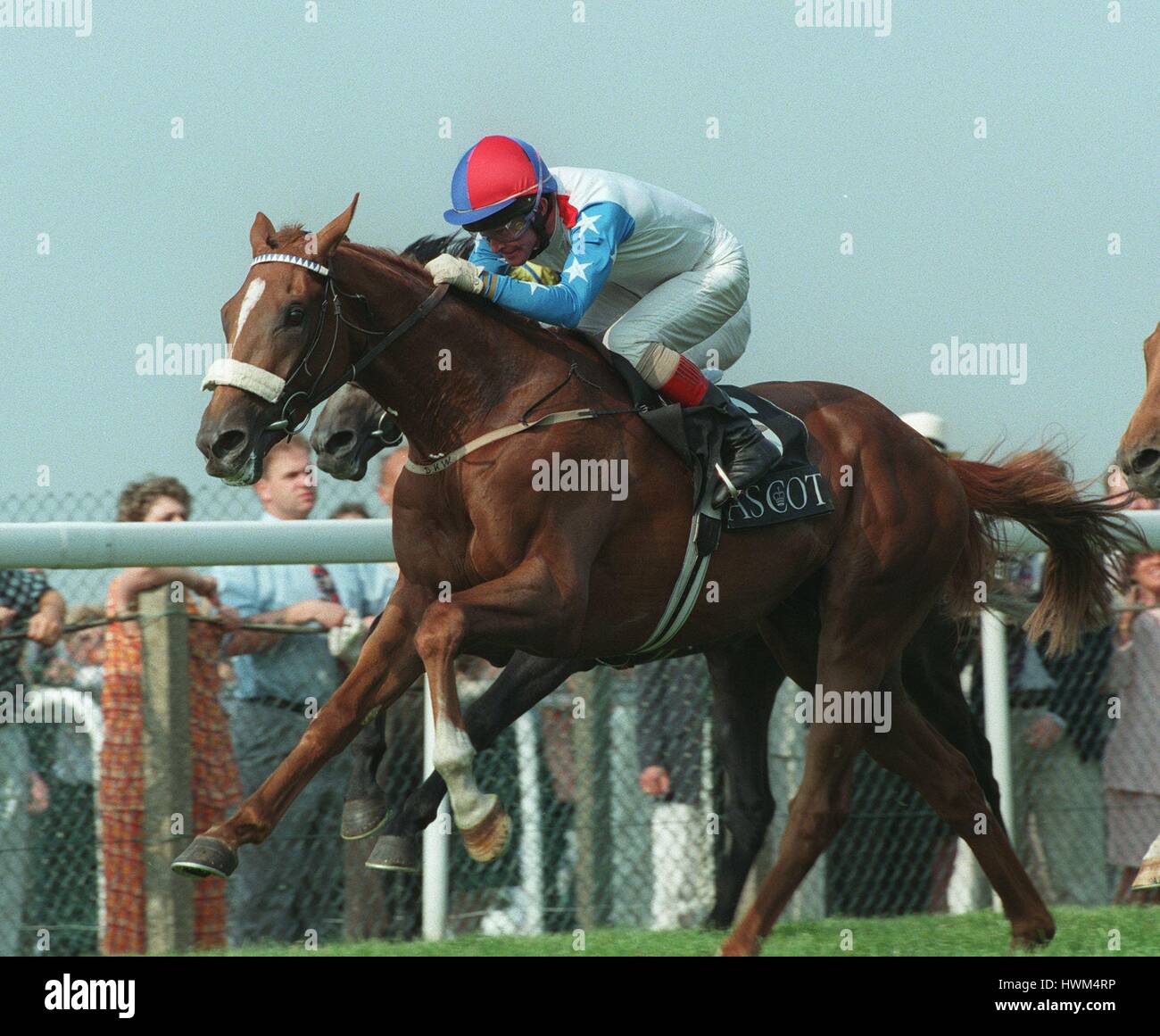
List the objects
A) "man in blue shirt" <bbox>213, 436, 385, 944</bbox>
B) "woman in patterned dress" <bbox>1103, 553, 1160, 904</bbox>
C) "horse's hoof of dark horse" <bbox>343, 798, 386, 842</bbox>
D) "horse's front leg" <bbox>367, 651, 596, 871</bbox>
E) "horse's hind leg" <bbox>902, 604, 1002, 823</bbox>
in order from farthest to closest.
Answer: "woman in patterned dress" <bbox>1103, 553, 1160, 904</bbox>, "horse's hind leg" <bbox>902, 604, 1002, 823</bbox>, "man in blue shirt" <bbox>213, 436, 385, 944</bbox>, "horse's front leg" <bbox>367, 651, 596, 871</bbox>, "horse's hoof of dark horse" <bbox>343, 798, 386, 842</bbox>

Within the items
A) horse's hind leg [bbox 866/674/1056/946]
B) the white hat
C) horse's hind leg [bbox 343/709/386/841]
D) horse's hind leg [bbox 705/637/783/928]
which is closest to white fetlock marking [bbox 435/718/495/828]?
horse's hind leg [bbox 343/709/386/841]

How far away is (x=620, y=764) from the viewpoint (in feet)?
19.8

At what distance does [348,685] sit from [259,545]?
1.14 m

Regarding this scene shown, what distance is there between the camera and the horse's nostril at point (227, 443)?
13.3 ft

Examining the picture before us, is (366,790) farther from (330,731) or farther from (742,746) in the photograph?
(742,746)

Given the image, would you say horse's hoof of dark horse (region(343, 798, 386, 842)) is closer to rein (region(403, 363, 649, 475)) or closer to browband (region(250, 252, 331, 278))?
rein (region(403, 363, 649, 475))

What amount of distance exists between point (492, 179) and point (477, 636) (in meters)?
1.16

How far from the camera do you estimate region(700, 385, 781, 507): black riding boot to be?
4.64 meters

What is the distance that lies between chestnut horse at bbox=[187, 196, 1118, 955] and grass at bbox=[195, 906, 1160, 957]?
209 millimetres

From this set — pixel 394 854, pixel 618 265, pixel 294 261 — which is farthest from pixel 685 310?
pixel 394 854

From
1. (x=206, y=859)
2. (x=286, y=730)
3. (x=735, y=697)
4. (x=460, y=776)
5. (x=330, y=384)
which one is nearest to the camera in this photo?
(x=460, y=776)

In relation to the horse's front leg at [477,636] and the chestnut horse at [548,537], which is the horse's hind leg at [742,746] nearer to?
the chestnut horse at [548,537]

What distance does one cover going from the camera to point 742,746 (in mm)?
5840
